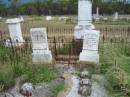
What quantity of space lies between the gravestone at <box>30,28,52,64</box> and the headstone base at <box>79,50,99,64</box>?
1.03 meters

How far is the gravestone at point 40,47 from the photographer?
31.5 feet

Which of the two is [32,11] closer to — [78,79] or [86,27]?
[86,27]

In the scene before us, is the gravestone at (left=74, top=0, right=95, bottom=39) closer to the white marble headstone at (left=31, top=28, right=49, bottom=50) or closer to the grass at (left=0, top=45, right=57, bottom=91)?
the white marble headstone at (left=31, top=28, right=49, bottom=50)

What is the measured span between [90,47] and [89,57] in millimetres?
310

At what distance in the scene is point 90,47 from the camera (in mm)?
9562

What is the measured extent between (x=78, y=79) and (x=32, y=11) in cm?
4114

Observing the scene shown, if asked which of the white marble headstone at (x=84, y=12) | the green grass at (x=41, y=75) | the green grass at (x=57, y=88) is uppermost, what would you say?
the white marble headstone at (x=84, y=12)

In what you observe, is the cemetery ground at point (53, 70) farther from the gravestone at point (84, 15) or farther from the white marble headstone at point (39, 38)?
the gravestone at point (84, 15)

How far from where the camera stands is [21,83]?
25.6ft

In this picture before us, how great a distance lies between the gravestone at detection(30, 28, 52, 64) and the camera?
960cm

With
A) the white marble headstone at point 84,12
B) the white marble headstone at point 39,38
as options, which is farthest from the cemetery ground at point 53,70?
the white marble headstone at point 84,12

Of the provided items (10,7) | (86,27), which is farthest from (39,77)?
(10,7)

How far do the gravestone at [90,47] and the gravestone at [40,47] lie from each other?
109 centimetres

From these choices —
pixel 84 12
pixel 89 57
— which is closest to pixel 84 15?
pixel 84 12
